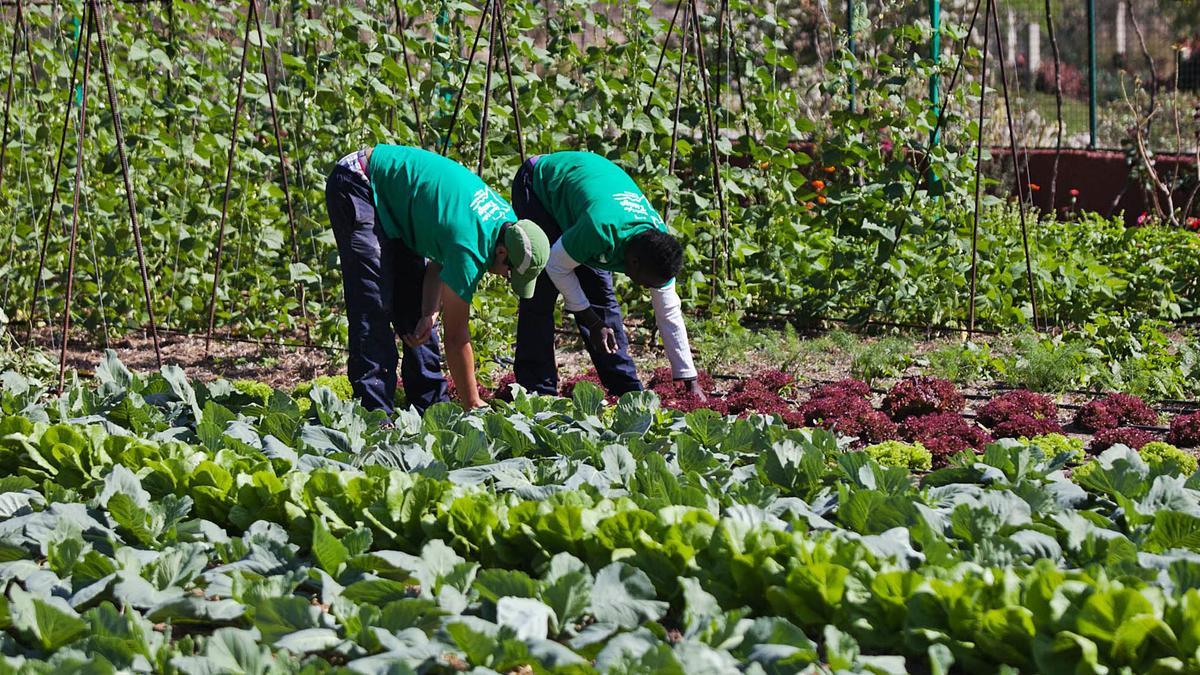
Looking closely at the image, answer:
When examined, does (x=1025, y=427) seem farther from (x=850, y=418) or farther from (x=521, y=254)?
(x=521, y=254)

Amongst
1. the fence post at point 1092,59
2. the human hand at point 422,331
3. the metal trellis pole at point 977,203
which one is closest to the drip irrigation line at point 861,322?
the metal trellis pole at point 977,203

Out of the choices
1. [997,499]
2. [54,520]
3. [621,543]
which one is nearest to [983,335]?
[997,499]

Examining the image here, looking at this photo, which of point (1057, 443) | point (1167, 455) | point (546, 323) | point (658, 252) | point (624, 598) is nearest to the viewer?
point (624, 598)

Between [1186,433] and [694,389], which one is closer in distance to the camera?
[1186,433]

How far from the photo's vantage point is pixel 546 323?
17.8 feet

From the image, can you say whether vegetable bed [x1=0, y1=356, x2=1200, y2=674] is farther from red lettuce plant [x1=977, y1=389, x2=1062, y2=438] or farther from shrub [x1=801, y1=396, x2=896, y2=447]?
red lettuce plant [x1=977, y1=389, x2=1062, y2=438]

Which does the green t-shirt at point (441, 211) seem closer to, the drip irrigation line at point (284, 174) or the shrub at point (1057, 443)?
the drip irrigation line at point (284, 174)

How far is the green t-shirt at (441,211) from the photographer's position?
4512mm

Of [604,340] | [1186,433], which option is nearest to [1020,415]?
[1186,433]

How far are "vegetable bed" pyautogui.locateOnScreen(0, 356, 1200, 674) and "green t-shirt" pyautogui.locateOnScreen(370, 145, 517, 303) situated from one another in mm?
589

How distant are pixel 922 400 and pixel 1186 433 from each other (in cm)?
93

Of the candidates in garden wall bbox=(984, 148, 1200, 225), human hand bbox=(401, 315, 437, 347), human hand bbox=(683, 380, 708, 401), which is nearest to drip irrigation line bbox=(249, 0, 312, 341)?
human hand bbox=(401, 315, 437, 347)

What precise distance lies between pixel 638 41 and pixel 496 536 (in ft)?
13.5

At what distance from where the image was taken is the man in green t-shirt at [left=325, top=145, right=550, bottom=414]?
179 inches
